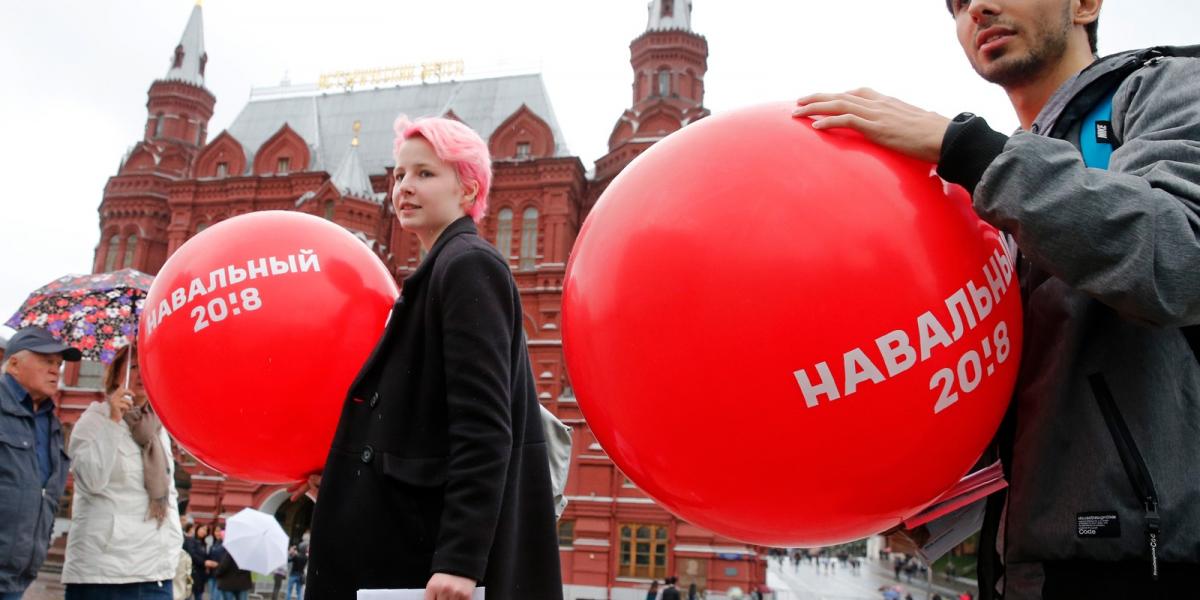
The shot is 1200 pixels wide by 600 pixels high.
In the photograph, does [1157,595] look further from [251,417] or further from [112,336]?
[112,336]

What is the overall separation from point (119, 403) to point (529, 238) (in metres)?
20.9

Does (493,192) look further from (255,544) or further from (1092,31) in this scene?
(1092,31)

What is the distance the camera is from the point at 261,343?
2494mm

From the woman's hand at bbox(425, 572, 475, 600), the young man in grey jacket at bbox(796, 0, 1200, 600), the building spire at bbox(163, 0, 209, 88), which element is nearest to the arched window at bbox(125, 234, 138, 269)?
the building spire at bbox(163, 0, 209, 88)

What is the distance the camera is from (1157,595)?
3.82 ft

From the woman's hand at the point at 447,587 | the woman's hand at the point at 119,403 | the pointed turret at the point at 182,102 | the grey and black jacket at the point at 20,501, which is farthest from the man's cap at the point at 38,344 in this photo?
the pointed turret at the point at 182,102

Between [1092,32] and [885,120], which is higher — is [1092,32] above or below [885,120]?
above

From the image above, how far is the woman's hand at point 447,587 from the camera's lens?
1.74 metres

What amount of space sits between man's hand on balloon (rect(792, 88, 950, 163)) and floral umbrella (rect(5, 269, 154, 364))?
13.8ft

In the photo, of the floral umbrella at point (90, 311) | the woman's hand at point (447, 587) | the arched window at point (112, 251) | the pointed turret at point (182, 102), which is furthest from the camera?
the pointed turret at point (182, 102)

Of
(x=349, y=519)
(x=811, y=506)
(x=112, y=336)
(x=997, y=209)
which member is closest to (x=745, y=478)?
(x=811, y=506)

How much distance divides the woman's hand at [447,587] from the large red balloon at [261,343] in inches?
38.3

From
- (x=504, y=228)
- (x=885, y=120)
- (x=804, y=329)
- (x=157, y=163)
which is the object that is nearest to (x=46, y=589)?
(x=504, y=228)

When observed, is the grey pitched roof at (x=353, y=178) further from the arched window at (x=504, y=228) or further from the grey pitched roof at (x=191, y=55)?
the grey pitched roof at (x=191, y=55)
